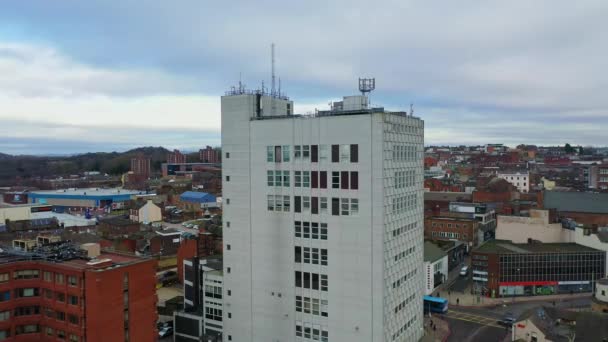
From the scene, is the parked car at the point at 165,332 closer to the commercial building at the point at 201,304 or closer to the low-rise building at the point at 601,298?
the commercial building at the point at 201,304

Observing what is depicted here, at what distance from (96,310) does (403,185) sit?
87.4 ft

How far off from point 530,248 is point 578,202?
124 feet

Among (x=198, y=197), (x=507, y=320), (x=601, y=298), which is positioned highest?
(x=198, y=197)

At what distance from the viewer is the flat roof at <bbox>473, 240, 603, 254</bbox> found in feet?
247

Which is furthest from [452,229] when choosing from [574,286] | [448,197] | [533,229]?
[448,197]

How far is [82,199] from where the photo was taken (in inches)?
6038

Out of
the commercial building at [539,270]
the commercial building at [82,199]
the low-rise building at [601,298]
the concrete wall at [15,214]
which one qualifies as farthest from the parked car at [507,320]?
the commercial building at [82,199]

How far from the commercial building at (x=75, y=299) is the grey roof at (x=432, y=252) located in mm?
46606

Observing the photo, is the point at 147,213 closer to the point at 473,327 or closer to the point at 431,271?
the point at 431,271

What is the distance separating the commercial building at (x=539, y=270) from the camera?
2921 inches

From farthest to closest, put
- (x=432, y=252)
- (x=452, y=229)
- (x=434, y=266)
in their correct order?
(x=452, y=229) < (x=432, y=252) < (x=434, y=266)

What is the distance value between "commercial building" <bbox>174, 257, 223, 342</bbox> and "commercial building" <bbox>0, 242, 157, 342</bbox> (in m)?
6.67

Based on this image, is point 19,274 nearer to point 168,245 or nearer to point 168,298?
point 168,298

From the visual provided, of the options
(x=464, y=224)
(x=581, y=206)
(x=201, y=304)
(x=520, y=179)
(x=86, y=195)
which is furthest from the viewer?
(x=520, y=179)
